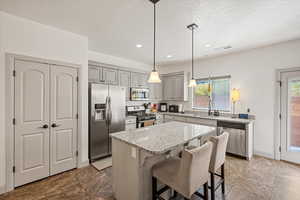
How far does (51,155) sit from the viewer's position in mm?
2605

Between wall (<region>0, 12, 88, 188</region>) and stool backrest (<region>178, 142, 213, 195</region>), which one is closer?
stool backrest (<region>178, 142, 213, 195</region>)

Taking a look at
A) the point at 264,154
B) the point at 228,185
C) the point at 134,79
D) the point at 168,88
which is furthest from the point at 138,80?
the point at 264,154

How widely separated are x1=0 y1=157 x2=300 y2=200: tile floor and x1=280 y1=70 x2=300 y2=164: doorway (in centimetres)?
33

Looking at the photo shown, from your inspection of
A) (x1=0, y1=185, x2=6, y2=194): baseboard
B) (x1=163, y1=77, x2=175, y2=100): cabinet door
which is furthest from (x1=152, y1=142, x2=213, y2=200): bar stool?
(x1=163, y1=77, x2=175, y2=100): cabinet door

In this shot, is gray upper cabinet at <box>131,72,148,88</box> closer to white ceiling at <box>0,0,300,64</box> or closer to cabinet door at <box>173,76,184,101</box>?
cabinet door at <box>173,76,184,101</box>

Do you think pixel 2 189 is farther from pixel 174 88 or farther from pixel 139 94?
pixel 174 88

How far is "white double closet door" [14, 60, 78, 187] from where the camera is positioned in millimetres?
2318

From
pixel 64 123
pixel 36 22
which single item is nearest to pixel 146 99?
pixel 64 123

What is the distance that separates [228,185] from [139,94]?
332 cm

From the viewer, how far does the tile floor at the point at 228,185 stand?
2.11m

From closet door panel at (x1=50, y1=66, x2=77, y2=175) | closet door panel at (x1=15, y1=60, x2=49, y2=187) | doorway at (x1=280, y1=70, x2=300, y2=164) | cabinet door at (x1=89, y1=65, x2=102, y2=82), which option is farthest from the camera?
cabinet door at (x1=89, y1=65, x2=102, y2=82)

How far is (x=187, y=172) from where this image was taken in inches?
53.9

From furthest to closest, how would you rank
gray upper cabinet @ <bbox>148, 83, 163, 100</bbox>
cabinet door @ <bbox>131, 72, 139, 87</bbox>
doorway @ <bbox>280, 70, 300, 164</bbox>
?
gray upper cabinet @ <bbox>148, 83, 163, 100</bbox> → cabinet door @ <bbox>131, 72, 139, 87</bbox> → doorway @ <bbox>280, 70, 300, 164</bbox>

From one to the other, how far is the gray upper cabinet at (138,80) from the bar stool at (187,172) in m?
3.20
